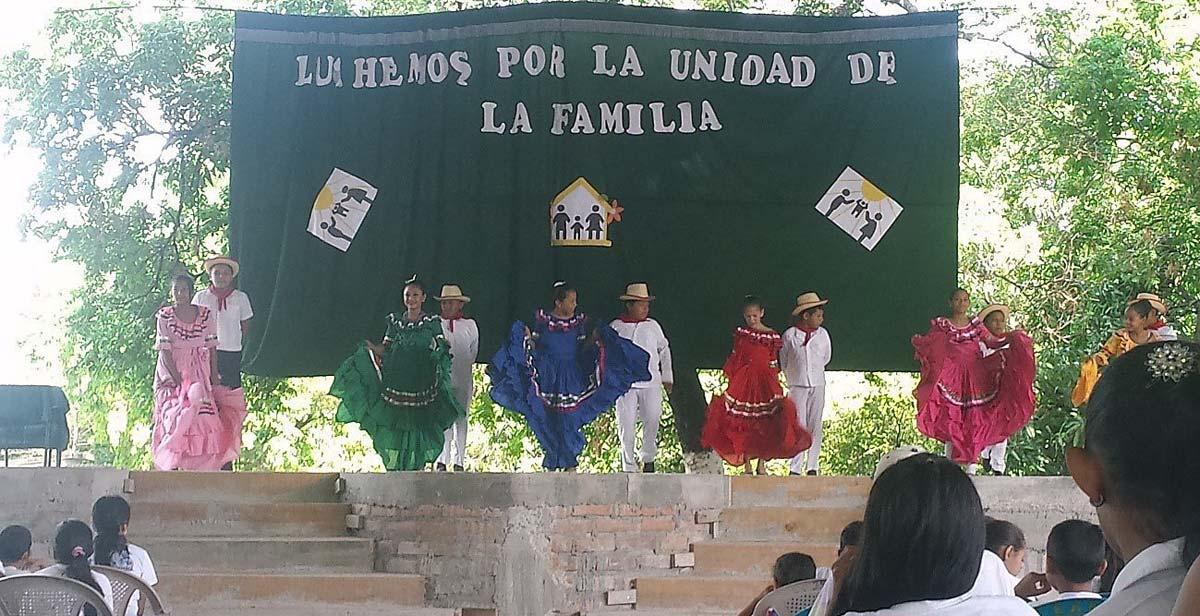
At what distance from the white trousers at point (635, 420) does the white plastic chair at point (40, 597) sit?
174 inches

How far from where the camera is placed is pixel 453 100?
7980 mm

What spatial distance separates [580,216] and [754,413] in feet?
5.03

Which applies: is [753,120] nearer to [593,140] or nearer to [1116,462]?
[593,140]

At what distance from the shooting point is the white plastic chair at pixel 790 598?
3.14 m

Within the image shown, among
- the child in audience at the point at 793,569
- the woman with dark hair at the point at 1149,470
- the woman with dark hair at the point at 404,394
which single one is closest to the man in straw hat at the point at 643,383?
the woman with dark hair at the point at 404,394

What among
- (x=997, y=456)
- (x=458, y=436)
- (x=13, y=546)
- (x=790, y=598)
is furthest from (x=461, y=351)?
(x=790, y=598)

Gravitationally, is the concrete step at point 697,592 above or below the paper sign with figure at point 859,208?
below

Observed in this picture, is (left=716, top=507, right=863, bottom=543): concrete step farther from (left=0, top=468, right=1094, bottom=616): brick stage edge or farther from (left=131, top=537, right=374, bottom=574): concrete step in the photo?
(left=131, top=537, right=374, bottom=574): concrete step

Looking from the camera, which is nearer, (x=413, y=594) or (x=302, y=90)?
(x=413, y=594)

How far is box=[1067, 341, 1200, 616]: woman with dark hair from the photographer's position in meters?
1.09

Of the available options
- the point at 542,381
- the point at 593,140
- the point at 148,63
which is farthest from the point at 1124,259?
the point at 148,63

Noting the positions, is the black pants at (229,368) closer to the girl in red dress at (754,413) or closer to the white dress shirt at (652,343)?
the white dress shirt at (652,343)

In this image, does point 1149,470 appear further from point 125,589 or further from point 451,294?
point 451,294

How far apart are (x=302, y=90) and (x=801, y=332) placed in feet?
10.9
